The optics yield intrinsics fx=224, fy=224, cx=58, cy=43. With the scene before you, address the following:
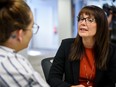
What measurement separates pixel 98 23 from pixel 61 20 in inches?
173

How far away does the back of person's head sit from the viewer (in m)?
0.84

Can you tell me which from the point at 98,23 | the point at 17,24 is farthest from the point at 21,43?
the point at 98,23

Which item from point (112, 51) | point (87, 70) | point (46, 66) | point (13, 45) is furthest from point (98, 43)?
point (13, 45)

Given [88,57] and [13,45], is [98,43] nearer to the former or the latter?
[88,57]

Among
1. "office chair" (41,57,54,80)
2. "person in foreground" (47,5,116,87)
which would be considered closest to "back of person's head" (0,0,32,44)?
"person in foreground" (47,5,116,87)

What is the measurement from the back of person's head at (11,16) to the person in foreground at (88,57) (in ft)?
3.06

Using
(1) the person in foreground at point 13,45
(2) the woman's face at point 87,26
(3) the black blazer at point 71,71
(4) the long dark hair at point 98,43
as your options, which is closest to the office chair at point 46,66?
(3) the black blazer at point 71,71

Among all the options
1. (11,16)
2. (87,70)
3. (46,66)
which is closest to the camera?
(11,16)

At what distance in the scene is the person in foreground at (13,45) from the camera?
83 cm

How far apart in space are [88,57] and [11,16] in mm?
1094

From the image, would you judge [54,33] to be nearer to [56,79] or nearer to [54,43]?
[54,43]

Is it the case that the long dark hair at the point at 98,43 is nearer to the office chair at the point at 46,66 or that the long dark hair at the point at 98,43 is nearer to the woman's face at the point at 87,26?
the woman's face at the point at 87,26

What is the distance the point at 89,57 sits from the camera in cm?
183

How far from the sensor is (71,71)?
5.98 feet
